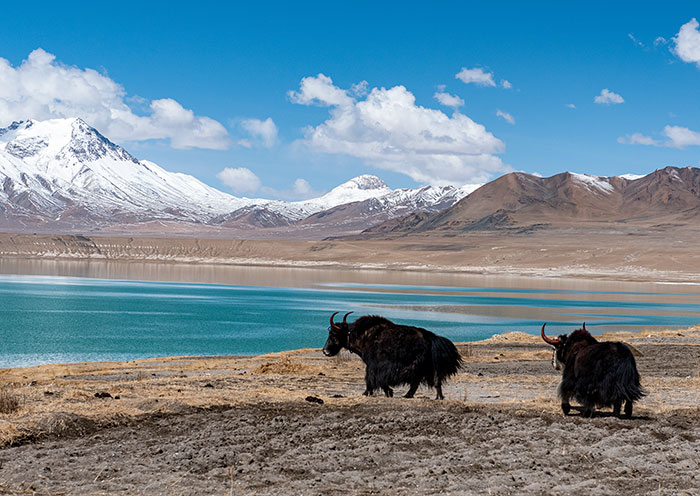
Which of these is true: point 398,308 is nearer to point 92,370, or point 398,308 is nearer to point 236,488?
point 92,370

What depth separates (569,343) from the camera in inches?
424

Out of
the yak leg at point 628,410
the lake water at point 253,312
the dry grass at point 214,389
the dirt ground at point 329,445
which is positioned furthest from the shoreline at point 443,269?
the yak leg at point 628,410

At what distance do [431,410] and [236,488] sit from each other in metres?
3.81

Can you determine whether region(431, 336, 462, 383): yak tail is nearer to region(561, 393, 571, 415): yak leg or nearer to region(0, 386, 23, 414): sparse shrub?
region(561, 393, 571, 415): yak leg

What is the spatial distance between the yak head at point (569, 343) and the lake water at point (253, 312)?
18884 mm

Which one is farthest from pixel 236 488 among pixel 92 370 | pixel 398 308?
pixel 398 308

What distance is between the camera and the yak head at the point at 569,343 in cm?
1053

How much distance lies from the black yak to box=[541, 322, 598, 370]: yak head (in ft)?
0.54

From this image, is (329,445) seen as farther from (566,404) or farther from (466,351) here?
(466,351)

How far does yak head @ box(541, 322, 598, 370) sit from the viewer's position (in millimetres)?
10531

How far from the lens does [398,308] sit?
5212 centimetres

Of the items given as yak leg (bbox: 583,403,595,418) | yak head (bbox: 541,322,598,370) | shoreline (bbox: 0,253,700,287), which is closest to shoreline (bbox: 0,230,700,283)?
shoreline (bbox: 0,253,700,287)

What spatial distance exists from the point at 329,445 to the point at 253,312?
3962cm

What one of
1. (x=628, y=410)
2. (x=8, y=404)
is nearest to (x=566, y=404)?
(x=628, y=410)
